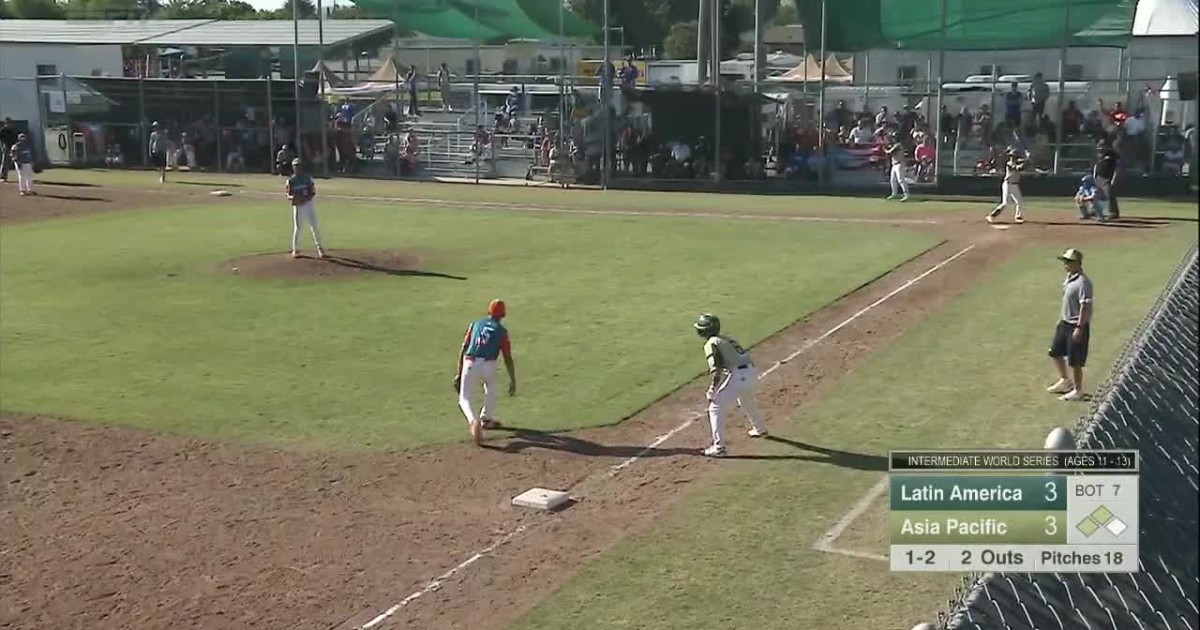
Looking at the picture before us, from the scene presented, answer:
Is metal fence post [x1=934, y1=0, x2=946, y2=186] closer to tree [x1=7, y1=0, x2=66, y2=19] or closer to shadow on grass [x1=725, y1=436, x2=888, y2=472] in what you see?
shadow on grass [x1=725, y1=436, x2=888, y2=472]

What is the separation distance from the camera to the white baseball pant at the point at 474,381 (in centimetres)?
1368

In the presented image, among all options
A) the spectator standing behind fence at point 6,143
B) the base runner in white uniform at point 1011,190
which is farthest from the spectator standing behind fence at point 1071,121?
the spectator standing behind fence at point 6,143

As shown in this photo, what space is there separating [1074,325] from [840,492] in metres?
4.57

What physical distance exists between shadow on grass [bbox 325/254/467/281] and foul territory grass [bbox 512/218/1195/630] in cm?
948

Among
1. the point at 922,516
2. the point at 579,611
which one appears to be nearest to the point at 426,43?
the point at 579,611

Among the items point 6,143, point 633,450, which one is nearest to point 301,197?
point 633,450

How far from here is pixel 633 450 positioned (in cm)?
1338

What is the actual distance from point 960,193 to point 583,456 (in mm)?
26266

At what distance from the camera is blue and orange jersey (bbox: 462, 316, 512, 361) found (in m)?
13.7

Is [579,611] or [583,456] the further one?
[583,456]

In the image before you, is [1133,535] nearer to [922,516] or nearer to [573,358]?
[922,516]

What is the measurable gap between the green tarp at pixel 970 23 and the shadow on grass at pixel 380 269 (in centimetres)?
2021

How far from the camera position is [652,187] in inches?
1592
